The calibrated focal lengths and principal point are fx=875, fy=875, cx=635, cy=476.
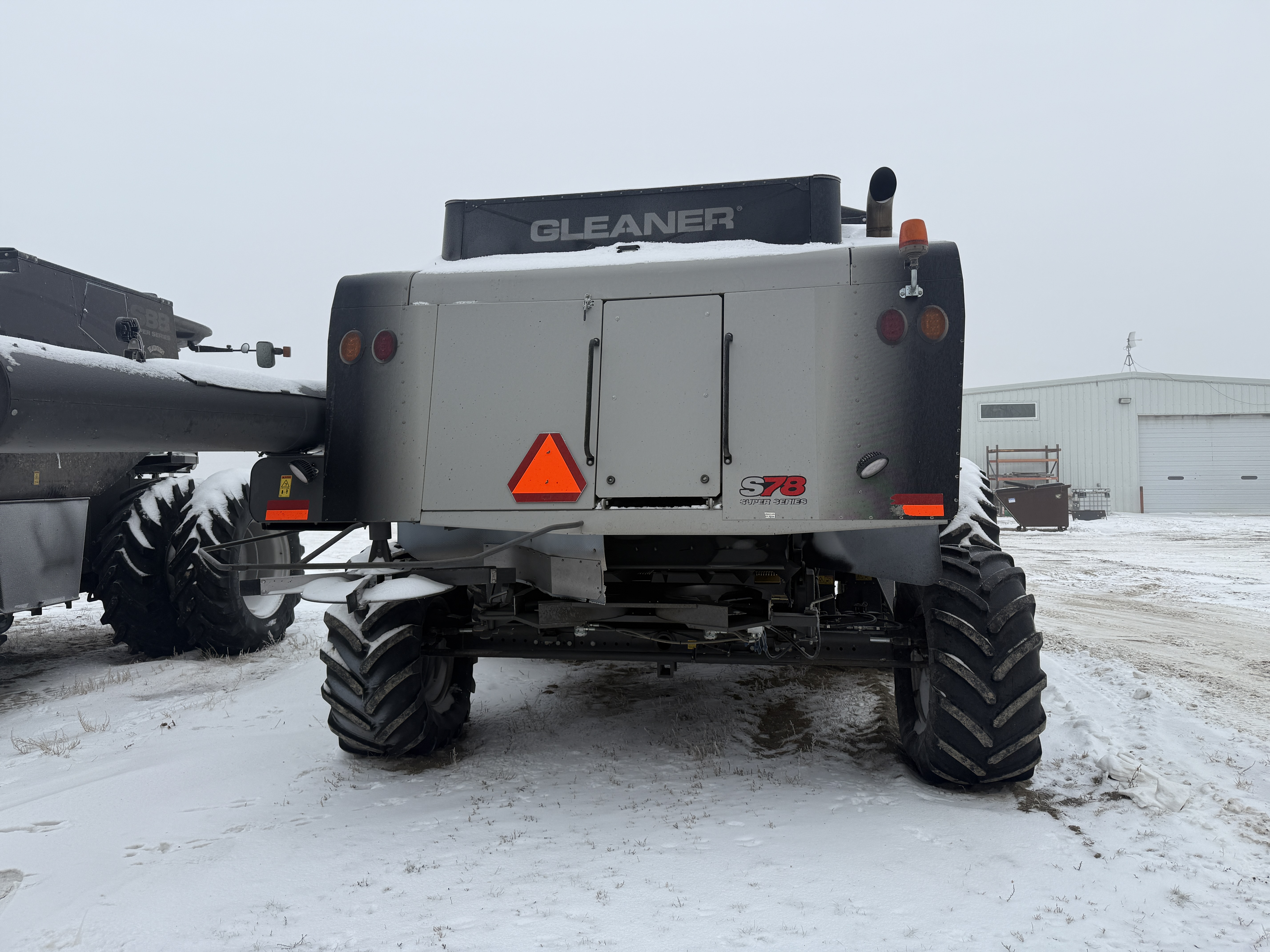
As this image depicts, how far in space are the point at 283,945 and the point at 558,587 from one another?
159cm

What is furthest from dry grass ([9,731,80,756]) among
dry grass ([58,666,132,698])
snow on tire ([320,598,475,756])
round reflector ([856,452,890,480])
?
round reflector ([856,452,890,480])

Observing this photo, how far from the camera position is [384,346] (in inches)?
152

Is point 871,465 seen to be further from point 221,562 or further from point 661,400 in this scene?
point 221,562

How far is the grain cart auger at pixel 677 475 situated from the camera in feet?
11.4

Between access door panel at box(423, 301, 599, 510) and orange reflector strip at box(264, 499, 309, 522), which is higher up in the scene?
access door panel at box(423, 301, 599, 510)

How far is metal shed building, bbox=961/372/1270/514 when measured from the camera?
95.0ft

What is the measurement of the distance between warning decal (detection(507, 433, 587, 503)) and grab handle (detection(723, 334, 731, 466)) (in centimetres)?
58

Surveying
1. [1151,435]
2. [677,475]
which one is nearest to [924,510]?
[677,475]

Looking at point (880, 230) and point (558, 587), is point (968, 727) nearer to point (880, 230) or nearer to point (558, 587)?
point (558, 587)

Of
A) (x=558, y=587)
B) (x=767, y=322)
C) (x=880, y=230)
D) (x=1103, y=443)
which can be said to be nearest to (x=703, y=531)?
(x=558, y=587)

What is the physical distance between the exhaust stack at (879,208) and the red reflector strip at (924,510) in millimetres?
1456

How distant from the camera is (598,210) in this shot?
451cm

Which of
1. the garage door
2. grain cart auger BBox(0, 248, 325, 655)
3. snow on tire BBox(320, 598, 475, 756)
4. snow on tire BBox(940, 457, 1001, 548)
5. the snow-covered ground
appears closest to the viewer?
the snow-covered ground

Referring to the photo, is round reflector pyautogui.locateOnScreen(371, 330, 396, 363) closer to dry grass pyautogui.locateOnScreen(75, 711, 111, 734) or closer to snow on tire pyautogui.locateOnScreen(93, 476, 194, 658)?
dry grass pyautogui.locateOnScreen(75, 711, 111, 734)
